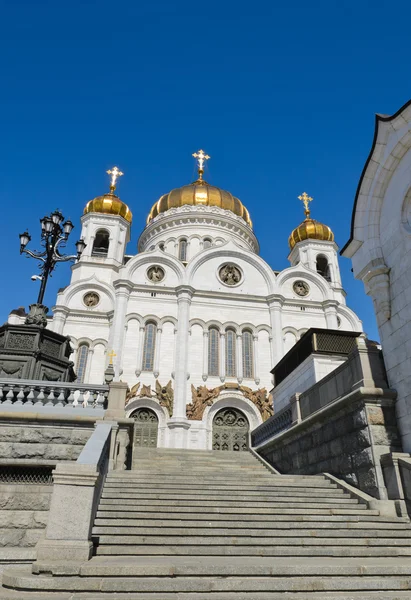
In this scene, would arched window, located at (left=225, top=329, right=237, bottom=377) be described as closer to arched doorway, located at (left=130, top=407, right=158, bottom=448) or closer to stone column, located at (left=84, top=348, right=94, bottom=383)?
arched doorway, located at (left=130, top=407, right=158, bottom=448)

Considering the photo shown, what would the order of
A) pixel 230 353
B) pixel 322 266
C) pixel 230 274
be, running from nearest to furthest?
1. pixel 230 353
2. pixel 230 274
3. pixel 322 266

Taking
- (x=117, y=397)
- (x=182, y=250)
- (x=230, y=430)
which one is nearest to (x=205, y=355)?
(x=230, y=430)

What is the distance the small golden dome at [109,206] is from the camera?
111 feet

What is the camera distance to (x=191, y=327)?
24875 millimetres

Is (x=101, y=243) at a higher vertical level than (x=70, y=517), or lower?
higher

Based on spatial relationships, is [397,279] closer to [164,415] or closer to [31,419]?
[31,419]

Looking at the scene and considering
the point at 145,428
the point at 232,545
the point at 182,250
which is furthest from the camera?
the point at 182,250

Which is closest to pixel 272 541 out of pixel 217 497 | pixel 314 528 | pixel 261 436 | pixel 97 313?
pixel 314 528

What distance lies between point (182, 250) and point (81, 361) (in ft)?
47.8

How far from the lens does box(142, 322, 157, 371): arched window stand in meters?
23.4

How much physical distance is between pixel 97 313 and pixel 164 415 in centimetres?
843

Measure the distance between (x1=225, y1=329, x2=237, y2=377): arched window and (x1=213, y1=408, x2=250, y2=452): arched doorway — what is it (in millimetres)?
2219

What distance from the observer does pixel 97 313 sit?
2619cm

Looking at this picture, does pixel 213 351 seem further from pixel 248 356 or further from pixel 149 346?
pixel 149 346
